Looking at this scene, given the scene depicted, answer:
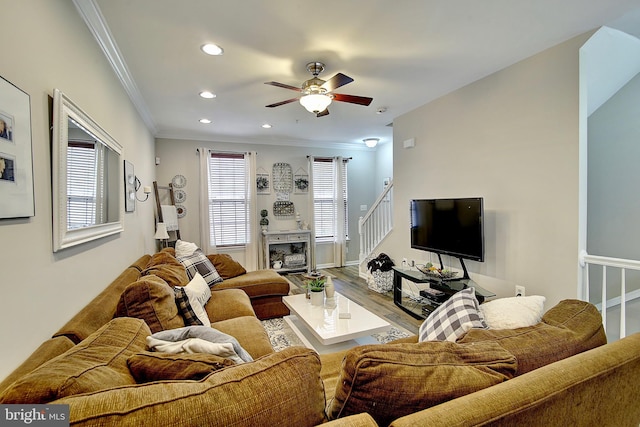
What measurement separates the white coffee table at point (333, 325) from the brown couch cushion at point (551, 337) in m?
1.03

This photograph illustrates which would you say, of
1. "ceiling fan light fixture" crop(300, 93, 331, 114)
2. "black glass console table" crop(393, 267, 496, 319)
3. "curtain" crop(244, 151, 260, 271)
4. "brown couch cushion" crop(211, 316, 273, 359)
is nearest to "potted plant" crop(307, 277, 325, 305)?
"brown couch cushion" crop(211, 316, 273, 359)

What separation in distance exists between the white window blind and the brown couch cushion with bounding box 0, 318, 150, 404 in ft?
2.30

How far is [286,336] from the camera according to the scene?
111 inches

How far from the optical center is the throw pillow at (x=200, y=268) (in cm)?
300

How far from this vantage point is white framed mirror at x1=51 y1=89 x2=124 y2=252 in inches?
53.1

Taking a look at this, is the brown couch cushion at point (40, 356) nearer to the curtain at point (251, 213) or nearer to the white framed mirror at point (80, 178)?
the white framed mirror at point (80, 178)

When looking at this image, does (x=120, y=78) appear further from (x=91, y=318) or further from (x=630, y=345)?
(x=630, y=345)

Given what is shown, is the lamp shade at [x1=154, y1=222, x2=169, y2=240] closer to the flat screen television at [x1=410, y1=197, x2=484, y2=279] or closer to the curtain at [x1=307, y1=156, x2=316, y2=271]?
the curtain at [x1=307, y1=156, x2=316, y2=271]

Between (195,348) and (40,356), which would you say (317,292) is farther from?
(40,356)

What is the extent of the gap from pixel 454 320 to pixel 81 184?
2.15m

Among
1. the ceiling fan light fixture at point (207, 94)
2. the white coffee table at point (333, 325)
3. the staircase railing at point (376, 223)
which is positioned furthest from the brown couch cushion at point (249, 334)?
the staircase railing at point (376, 223)

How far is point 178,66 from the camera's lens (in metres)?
2.61

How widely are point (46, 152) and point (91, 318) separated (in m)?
0.83

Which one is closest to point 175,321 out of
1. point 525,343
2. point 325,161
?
point 525,343
